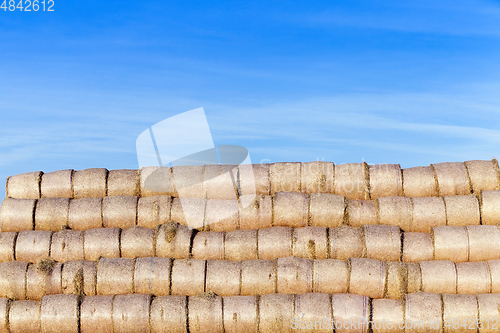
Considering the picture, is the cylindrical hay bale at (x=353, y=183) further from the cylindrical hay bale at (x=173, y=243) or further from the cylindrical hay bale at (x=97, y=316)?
the cylindrical hay bale at (x=97, y=316)

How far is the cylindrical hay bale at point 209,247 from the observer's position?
1232 centimetres

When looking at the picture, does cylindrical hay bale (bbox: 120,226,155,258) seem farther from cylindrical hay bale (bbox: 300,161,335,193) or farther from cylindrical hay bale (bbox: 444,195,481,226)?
cylindrical hay bale (bbox: 444,195,481,226)

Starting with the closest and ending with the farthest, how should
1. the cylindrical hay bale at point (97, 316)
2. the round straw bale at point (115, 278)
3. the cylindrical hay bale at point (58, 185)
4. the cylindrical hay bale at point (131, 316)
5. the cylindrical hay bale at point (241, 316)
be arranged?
the cylindrical hay bale at point (241, 316) < the cylindrical hay bale at point (131, 316) < the cylindrical hay bale at point (97, 316) < the round straw bale at point (115, 278) < the cylindrical hay bale at point (58, 185)

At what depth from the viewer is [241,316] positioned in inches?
448

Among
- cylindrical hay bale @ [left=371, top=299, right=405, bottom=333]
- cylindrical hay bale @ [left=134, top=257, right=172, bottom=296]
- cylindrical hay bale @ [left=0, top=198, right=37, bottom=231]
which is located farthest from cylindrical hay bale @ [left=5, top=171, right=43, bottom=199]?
cylindrical hay bale @ [left=371, top=299, right=405, bottom=333]

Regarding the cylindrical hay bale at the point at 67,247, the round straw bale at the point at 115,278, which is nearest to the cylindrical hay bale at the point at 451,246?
the round straw bale at the point at 115,278

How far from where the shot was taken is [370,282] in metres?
11.6

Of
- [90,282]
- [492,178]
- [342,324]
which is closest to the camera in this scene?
[342,324]

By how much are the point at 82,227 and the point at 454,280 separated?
8944 mm

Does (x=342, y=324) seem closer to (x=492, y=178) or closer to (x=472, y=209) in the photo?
(x=472, y=209)

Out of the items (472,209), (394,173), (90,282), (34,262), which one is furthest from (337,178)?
(34,262)

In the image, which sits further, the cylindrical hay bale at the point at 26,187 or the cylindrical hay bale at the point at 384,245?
the cylindrical hay bale at the point at 26,187

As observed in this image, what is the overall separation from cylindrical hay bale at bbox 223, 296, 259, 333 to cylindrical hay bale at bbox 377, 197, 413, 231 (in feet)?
12.3

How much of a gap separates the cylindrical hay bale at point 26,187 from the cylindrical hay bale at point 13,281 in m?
2.19
